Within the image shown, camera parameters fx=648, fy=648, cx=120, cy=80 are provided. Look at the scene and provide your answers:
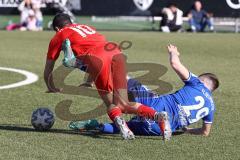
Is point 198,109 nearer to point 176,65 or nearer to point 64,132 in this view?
point 176,65

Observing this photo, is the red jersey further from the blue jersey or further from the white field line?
the white field line

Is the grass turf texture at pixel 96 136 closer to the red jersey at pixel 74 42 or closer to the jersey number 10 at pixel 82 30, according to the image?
the red jersey at pixel 74 42

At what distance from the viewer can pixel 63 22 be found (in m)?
8.20

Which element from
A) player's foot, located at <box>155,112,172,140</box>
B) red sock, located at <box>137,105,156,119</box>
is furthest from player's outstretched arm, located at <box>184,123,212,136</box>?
red sock, located at <box>137,105,156,119</box>

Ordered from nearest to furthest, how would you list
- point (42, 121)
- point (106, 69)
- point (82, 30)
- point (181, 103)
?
point (181, 103), point (106, 69), point (82, 30), point (42, 121)

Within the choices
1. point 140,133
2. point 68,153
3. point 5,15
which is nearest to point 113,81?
point 140,133

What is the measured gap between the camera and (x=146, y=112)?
7754mm

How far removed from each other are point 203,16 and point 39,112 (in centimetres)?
2173

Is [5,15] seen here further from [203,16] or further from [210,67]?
[210,67]

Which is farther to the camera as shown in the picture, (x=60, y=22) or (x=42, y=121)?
(x=42, y=121)

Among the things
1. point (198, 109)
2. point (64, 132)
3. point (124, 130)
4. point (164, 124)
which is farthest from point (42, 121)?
point (198, 109)

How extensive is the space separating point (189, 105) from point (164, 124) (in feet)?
1.49

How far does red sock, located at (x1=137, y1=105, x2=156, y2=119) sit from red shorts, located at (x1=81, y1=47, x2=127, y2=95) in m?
0.39

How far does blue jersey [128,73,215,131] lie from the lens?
7.84 m
